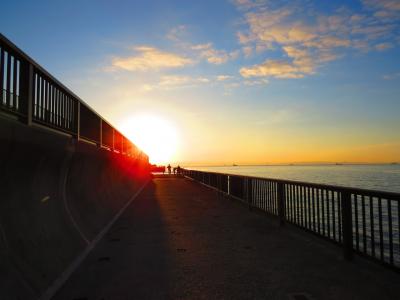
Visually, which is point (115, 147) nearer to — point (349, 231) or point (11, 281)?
point (349, 231)

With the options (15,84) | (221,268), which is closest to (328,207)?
(221,268)

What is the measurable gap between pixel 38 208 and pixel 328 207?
5.26m

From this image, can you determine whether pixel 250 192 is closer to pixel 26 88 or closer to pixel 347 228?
pixel 347 228

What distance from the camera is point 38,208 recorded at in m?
5.01

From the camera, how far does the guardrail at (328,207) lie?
5833 mm

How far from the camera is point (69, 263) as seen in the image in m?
5.57

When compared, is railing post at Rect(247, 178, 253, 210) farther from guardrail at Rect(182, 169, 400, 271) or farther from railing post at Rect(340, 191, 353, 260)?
railing post at Rect(340, 191, 353, 260)

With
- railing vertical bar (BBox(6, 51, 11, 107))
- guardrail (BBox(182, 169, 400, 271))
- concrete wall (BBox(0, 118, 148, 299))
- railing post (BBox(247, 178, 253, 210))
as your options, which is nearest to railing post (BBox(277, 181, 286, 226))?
guardrail (BBox(182, 169, 400, 271))

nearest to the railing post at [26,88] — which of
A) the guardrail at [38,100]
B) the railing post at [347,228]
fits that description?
the guardrail at [38,100]

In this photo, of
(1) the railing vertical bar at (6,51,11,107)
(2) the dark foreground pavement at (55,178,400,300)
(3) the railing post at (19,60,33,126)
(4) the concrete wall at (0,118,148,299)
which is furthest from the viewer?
(3) the railing post at (19,60,33,126)

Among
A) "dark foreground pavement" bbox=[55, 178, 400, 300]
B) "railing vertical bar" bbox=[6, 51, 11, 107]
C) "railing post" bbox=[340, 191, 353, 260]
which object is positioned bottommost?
"dark foreground pavement" bbox=[55, 178, 400, 300]

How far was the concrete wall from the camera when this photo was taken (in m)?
3.87

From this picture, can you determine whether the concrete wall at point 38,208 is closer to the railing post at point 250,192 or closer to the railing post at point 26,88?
the railing post at point 26,88

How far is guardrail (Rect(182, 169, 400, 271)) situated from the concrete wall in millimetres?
4649
